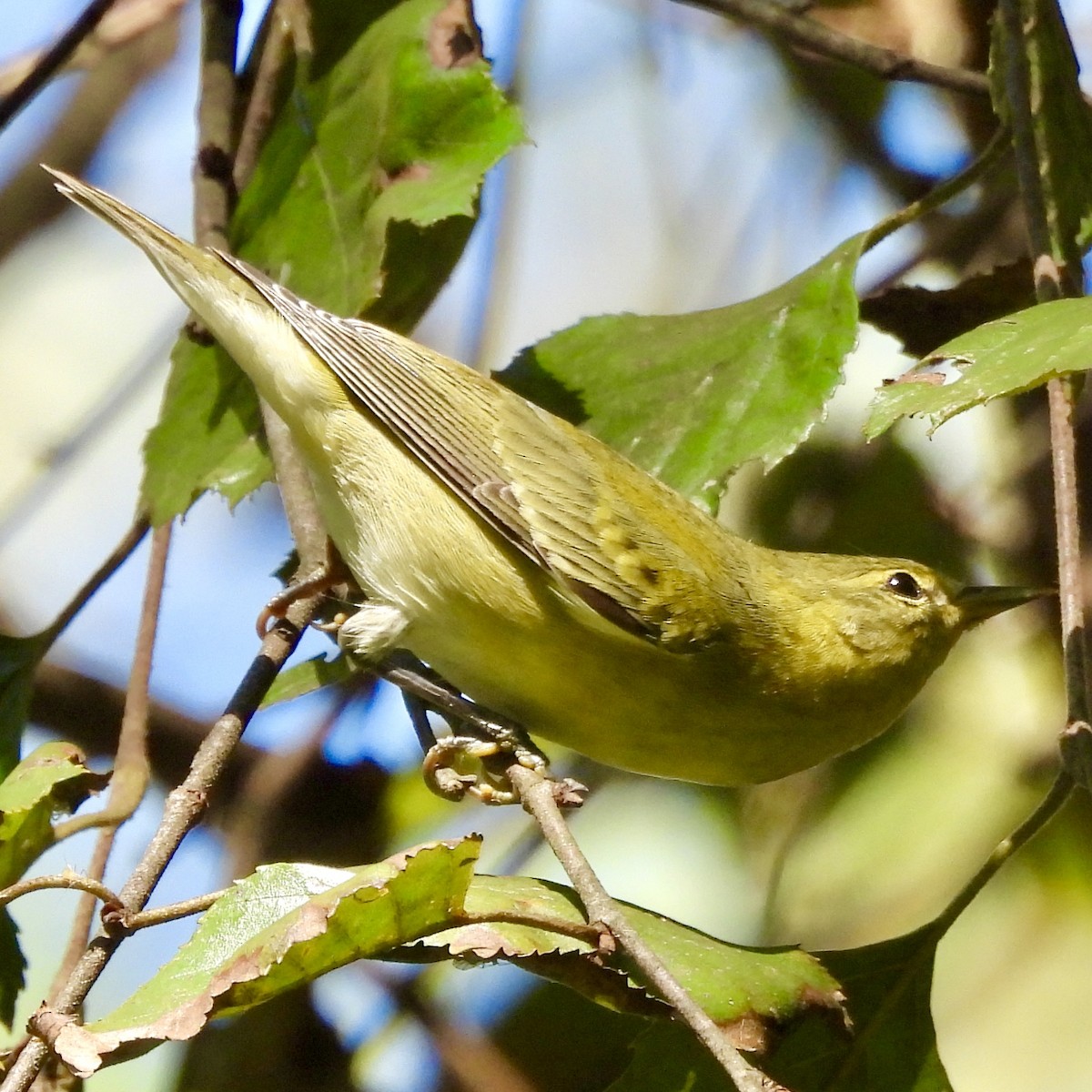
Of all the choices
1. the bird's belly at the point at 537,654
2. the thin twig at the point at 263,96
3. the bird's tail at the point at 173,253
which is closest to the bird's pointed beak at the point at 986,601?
the bird's belly at the point at 537,654

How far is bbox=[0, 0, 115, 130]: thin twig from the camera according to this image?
95.4 inches

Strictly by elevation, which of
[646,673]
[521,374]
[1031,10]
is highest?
[1031,10]

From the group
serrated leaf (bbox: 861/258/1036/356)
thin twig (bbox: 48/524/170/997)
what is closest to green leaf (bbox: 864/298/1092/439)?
serrated leaf (bbox: 861/258/1036/356)

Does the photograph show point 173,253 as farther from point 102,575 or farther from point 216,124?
point 102,575

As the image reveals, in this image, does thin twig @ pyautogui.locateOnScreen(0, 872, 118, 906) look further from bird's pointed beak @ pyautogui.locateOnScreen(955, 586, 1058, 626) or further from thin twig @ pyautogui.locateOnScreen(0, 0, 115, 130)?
bird's pointed beak @ pyautogui.locateOnScreen(955, 586, 1058, 626)

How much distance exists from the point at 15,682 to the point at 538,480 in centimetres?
99

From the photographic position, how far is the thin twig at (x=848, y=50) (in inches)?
100

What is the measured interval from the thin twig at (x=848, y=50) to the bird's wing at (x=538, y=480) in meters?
0.82

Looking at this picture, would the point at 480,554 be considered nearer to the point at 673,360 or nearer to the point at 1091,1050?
the point at 673,360

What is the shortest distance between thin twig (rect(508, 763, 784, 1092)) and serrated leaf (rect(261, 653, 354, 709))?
80 cm

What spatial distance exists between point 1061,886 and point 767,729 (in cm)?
140

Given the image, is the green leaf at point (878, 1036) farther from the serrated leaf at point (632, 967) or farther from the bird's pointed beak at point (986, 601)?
the bird's pointed beak at point (986, 601)

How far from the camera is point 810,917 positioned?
11.4ft

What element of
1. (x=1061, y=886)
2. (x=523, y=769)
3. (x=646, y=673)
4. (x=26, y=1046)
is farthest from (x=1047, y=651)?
(x=26, y=1046)
